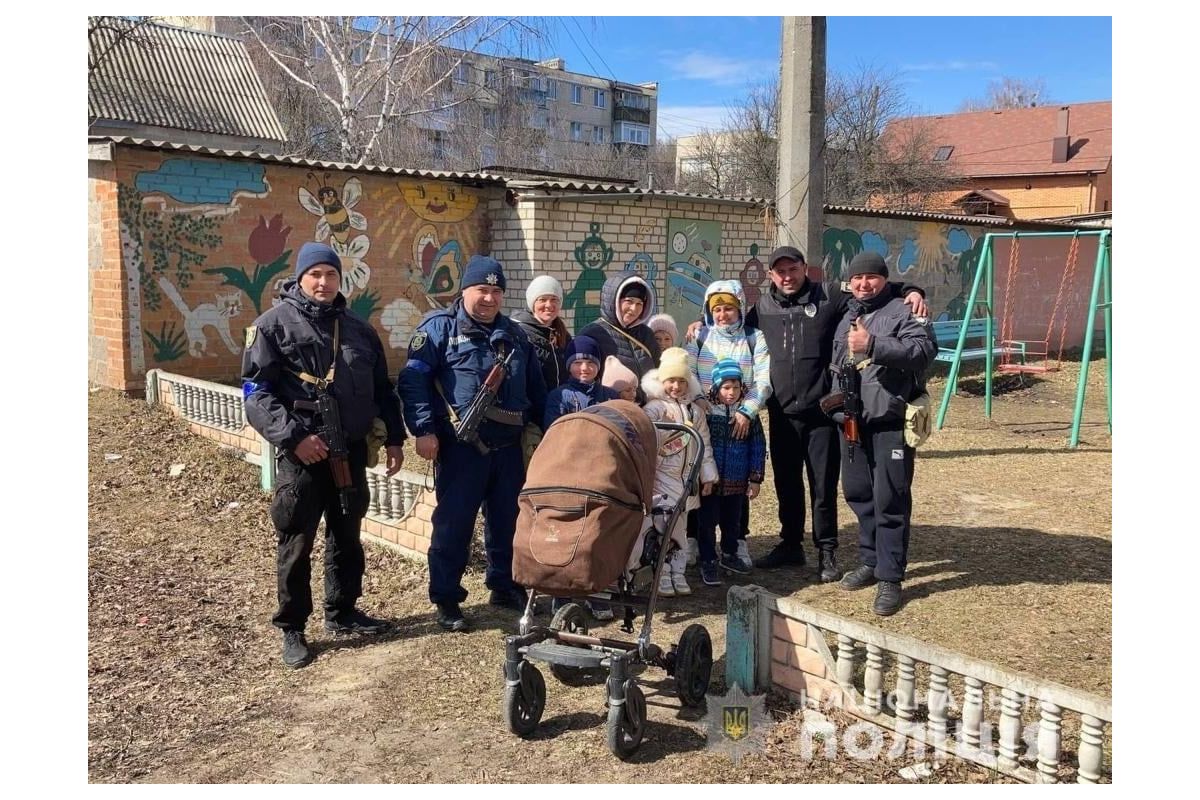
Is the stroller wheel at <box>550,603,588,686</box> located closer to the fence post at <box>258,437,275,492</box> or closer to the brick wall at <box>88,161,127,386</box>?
the fence post at <box>258,437,275,492</box>

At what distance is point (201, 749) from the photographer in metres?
3.49

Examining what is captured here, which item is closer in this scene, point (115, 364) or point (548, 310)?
point (548, 310)

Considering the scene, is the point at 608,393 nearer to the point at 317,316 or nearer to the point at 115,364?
the point at 317,316

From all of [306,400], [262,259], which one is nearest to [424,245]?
[262,259]

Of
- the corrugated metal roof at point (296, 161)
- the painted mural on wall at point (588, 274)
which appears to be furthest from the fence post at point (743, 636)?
the painted mural on wall at point (588, 274)

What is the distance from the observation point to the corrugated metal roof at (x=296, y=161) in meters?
8.68

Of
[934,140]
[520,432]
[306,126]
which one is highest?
[934,140]

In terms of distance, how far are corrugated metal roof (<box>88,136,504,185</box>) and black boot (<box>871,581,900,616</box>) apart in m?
7.22

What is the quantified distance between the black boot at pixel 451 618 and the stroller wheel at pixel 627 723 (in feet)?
4.61

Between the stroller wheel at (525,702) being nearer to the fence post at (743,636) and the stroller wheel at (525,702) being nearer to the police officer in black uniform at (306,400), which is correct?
the fence post at (743,636)

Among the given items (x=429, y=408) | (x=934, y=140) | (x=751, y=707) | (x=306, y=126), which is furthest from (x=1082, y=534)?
(x=934, y=140)

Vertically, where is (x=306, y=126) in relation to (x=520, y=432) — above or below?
above

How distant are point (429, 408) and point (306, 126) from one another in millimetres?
24370

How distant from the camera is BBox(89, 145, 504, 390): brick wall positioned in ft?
29.2
